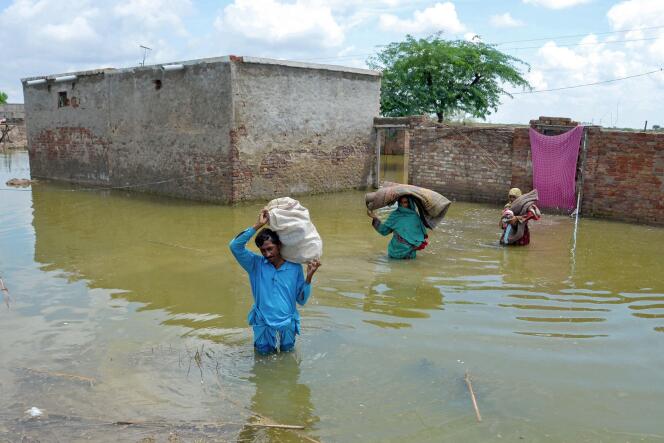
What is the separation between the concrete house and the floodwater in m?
4.68

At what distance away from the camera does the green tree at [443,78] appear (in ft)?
82.2

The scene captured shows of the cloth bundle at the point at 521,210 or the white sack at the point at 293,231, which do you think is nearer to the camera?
the white sack at the point at 293,231

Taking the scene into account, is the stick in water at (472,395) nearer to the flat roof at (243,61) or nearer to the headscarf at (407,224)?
the headscarf at (407,224)

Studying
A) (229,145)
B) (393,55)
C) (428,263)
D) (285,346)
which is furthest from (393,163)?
(285,346)

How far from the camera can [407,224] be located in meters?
8.09

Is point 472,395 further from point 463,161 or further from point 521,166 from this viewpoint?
point 463,161

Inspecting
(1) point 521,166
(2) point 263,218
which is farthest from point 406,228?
(1) point 521,166

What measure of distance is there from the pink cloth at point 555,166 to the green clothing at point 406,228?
5575mm

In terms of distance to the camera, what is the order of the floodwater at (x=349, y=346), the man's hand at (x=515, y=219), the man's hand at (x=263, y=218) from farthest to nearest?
1. the man's hand at (x=515, y=219)
2. the man's hand at (x=263, y=218)
3. the floodwater at (x=349, y=346)

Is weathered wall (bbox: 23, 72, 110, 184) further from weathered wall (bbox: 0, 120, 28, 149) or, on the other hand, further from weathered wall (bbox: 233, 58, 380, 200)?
weathered wall (bbox: 0, 120, 28, 149)

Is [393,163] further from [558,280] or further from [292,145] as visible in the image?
[558,280]

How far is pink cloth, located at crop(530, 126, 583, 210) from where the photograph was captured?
12.3 meters

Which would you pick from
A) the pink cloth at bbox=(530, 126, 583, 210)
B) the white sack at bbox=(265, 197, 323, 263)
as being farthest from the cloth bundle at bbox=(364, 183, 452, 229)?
the pink cloth at bbox=(530, 126, 583, 210)

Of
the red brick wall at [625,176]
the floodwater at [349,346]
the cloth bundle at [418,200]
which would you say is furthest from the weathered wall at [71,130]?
the red brick wall at [625,176]
